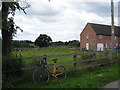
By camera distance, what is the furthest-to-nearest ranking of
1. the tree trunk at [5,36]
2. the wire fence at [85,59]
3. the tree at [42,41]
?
the tree at [42,41]
the wire fence at [85,59]
the tree trunk at [5,36]

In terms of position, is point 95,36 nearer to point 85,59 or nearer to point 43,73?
point 85,59

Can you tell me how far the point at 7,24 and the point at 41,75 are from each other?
2.49 metres

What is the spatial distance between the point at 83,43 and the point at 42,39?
82.1 feet

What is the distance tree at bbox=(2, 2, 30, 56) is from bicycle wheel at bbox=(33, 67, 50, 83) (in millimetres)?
1855

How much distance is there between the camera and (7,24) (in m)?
7.83

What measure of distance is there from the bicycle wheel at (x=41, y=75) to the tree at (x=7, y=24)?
185 centimetres

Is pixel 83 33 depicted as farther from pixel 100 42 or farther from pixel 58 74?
pixel 58 74

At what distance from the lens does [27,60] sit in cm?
798

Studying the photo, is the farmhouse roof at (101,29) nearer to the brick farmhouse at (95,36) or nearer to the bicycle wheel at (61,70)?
the brick farmhouse at (95,36)

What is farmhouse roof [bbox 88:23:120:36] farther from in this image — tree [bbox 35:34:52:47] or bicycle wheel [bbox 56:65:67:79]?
bicycle wheel [bbox 56:65:67:79]

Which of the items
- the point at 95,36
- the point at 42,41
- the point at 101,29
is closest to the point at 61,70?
the point at 95,36

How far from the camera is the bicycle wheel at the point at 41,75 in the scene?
24.9 feet

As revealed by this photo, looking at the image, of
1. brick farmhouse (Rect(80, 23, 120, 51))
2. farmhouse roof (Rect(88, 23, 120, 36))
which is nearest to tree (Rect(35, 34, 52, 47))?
brick farmhouse (Rect(80, 23, 120, 51))

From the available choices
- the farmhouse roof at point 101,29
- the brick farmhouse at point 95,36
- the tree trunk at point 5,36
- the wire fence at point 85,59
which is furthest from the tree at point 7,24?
the farmhouse roof at point 101,29
